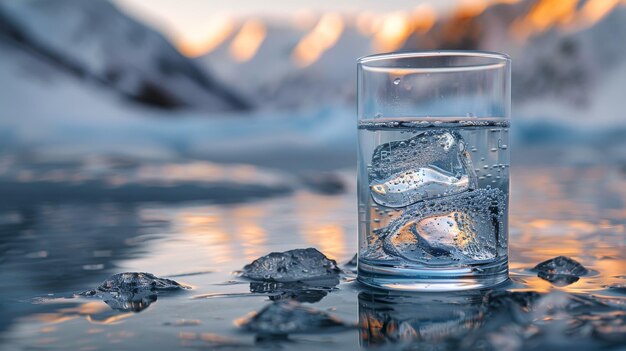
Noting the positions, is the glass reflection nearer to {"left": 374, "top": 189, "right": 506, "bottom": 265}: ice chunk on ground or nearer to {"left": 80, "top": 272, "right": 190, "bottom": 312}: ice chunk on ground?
{"left": 374, "top": 189, "right": 506, "bottom": 265}: ice chunk on ground

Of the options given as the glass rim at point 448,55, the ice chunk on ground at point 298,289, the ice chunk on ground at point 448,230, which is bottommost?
the ice chunk on ground at point 298,289

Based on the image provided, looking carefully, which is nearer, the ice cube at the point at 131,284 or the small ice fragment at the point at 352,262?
the ice cube at the point at 131,284

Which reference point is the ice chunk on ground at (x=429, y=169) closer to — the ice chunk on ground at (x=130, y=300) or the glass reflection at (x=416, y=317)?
the glass reflection at (x=416, y=317)

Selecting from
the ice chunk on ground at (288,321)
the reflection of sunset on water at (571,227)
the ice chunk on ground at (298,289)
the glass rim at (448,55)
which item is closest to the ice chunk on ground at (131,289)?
the ice chunk on ground at (298,289)

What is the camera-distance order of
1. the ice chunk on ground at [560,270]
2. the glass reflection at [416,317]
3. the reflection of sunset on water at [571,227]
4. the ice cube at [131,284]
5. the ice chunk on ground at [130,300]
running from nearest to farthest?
the glass reflection at [416,317] → the ice chunk on ground at [130,300] → the ice cube at [131,284] → the ice chunk on ground at [560,270] → the reflection of sunset on water at [571,227]

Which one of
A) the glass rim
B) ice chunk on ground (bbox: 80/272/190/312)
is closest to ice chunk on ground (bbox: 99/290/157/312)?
ice chunk on ground (bbox: 80/272/190/312)

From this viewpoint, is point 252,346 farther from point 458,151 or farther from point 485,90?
point 485,90
